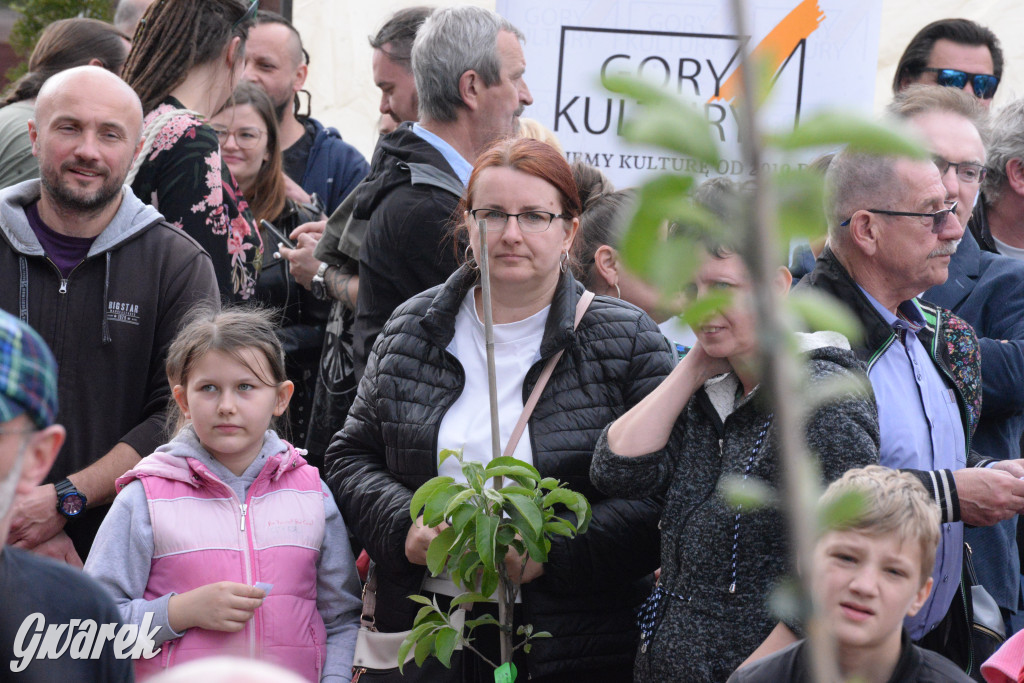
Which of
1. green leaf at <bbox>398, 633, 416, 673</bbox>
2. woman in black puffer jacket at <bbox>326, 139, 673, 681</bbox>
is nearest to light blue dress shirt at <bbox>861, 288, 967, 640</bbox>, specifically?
woman in black puffer jacket at <bbox>326, 139, 673, 681</bbox>

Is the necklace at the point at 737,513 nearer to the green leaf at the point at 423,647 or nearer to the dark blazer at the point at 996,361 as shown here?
the green leaf at the point at 423,647

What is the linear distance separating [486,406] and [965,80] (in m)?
2.92

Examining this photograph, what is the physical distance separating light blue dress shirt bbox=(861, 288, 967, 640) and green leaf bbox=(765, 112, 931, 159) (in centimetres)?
222

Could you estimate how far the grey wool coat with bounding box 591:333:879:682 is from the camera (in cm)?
250

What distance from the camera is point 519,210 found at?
3.07 meters

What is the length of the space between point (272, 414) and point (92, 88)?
43.0 inches

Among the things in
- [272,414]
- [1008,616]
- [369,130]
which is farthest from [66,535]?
[369,130]

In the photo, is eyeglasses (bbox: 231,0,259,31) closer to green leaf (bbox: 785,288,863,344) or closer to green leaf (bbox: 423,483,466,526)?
green leaf (bbox: 423,483,466,526)

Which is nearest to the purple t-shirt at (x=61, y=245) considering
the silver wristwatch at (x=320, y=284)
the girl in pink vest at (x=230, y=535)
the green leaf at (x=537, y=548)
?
the girl in pink vest at (x=230, y=535)

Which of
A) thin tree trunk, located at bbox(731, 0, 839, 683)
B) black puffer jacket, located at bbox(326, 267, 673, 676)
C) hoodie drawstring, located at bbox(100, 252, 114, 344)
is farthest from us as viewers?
hoodie drawstring, located at bbox(100, 252, 114, 344)

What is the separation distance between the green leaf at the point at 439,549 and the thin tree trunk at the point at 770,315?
2.04 meters

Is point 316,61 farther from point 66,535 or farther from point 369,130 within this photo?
point 66,535

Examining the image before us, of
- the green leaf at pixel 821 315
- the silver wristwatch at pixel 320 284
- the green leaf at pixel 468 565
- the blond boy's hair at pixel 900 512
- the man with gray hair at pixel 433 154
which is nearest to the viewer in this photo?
the green leaf at pixel 821 315

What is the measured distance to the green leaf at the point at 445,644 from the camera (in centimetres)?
265
